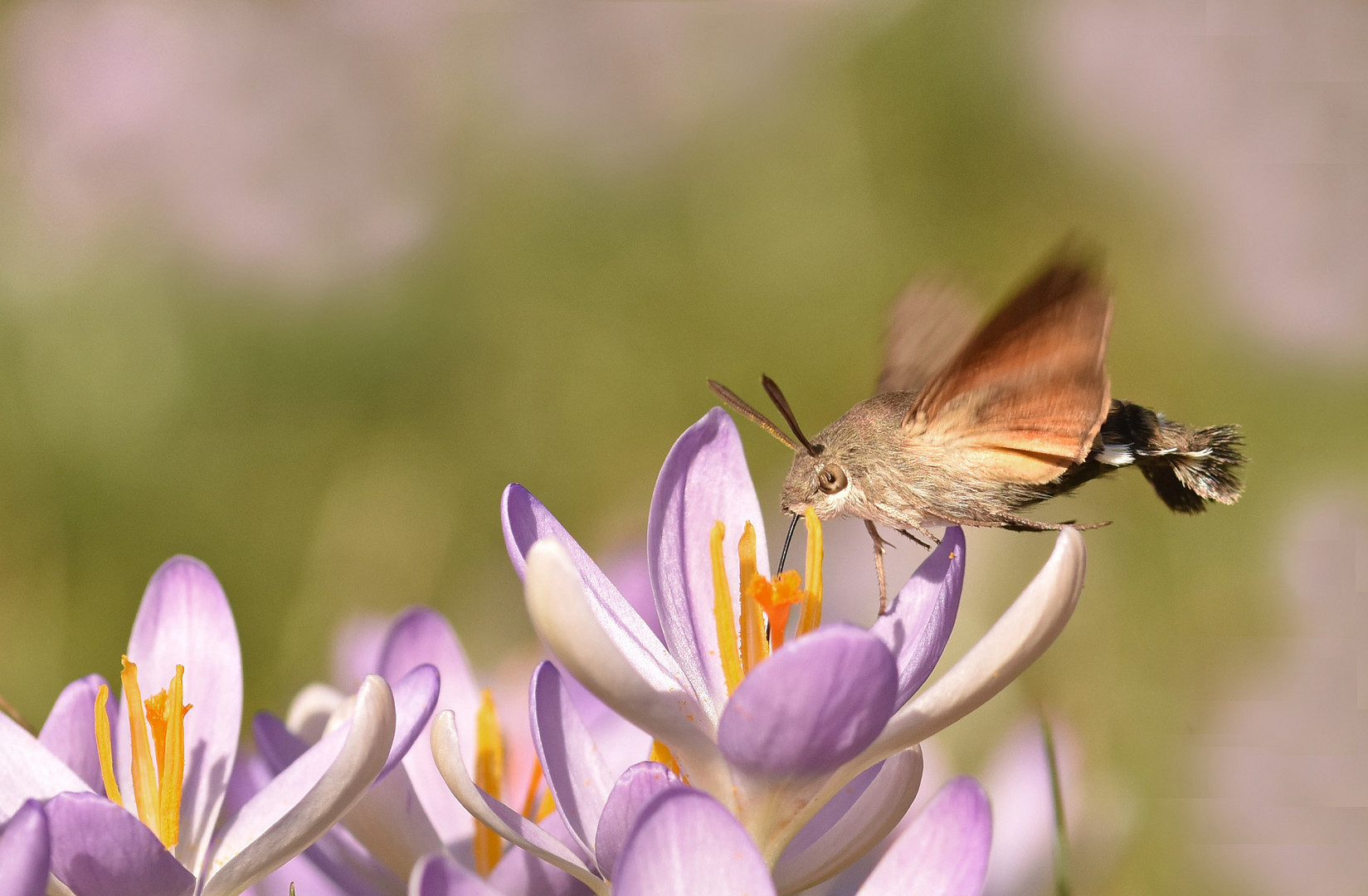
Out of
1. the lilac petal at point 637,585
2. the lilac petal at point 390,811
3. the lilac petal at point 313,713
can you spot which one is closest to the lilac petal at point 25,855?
the lilac petal at point 390,811

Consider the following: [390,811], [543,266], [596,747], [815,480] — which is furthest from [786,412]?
[543,266]

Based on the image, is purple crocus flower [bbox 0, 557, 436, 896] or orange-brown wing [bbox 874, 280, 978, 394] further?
orange-brown wing [bbox 874, 280, 978, 394]

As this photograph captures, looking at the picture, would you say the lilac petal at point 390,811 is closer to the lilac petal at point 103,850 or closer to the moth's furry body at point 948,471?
the lilac petal at point 103,850

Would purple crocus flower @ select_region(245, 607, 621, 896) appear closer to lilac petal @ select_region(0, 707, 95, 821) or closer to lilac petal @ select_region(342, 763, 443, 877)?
lilac petal @ select_region(342, 763, 443, 877)

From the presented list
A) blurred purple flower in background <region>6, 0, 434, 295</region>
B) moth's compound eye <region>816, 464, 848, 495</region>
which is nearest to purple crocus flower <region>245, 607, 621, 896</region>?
moth's compound eye <region>816, 464, 848, 495</region>

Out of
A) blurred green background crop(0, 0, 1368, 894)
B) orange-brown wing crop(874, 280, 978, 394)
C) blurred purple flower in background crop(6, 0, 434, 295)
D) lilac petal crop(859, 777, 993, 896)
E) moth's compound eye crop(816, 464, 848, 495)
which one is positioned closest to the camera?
lilac petal crop(859, 777, 993, 896)

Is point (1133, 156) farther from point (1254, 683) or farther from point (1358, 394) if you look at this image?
point (1254, 683)
